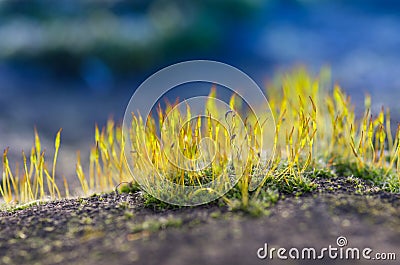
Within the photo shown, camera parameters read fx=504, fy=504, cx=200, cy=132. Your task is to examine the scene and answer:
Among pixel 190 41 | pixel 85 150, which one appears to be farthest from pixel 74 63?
pixel 85 150

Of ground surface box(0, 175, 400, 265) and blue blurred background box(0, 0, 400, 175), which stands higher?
blue blurred background box(0, 0, 400, 175)

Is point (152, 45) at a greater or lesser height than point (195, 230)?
greater

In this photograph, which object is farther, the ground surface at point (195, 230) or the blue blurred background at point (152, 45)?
the blue blurred background at point (152, 45)

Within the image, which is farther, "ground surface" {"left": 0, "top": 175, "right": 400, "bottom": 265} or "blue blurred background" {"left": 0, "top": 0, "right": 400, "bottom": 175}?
"blue blurred background" {"left": 0, "top": 0, "right": 400, "bottom": 175}

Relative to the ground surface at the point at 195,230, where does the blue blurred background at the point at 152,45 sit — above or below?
above

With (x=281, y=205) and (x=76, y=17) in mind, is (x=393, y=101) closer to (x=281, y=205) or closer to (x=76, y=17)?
(x=281, y=205)
